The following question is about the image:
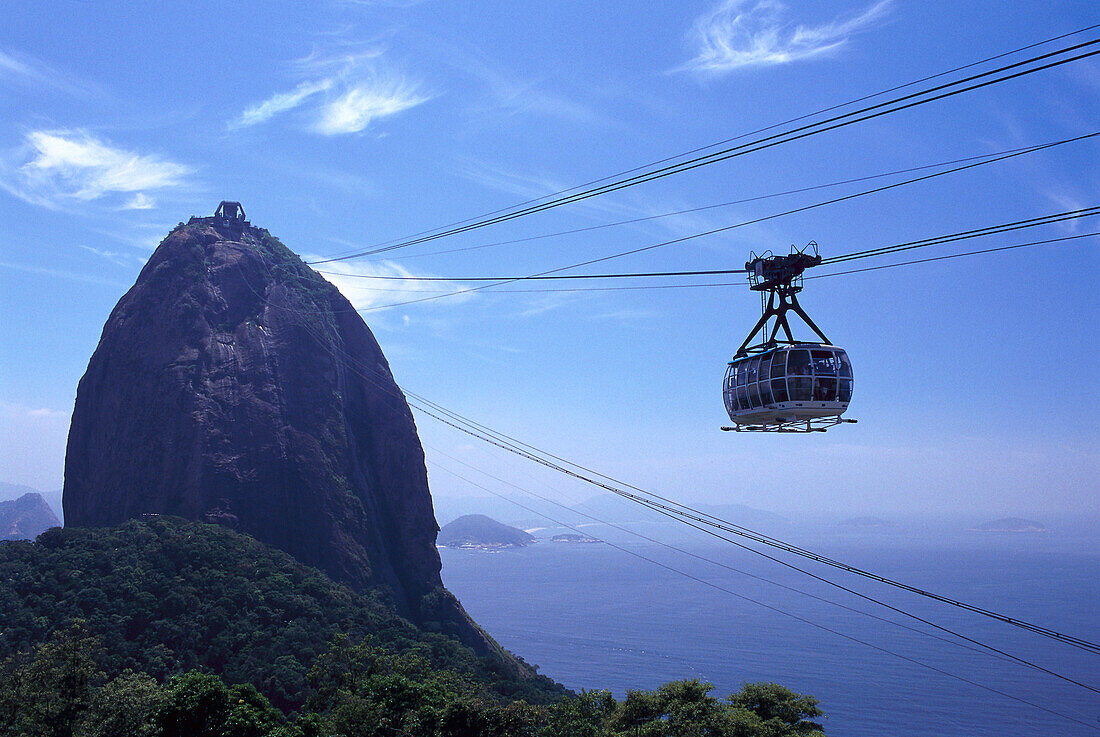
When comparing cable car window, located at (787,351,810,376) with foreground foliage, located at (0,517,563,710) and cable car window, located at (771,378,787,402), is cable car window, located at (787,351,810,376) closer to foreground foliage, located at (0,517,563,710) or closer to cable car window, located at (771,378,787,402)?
cable car window, located at (771,378,787,402)

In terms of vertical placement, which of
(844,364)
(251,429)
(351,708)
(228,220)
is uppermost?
(228,220)

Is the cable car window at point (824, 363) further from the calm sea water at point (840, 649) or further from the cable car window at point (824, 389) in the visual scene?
the calm sea water at point (840, 649)

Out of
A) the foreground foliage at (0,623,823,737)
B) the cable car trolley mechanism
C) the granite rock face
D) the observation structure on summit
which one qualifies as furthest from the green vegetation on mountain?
the observation structure on summit

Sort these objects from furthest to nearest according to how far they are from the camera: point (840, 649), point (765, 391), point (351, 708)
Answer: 1. point (840, 649)
2. point (351, 708)
3. point (765, 391)

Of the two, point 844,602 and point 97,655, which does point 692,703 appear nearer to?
point 97,655

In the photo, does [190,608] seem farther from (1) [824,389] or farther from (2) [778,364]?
(1) [824,389]

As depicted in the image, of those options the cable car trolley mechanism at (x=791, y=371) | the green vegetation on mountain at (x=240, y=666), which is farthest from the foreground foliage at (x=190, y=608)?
the cable car trolley mechanism at (x=791, y=371)

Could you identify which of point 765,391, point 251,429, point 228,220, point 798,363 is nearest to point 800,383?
point 798,363
